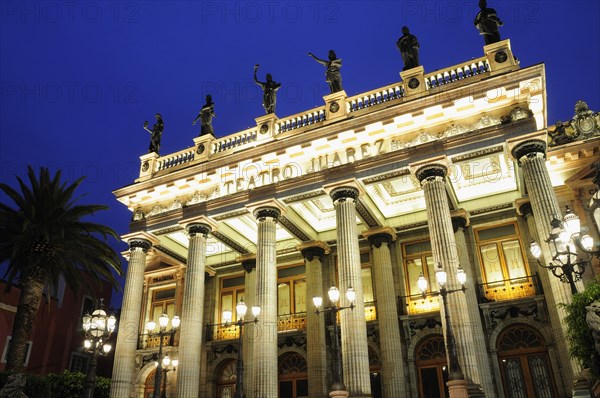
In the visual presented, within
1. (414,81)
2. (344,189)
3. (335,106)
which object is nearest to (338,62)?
(335,106)

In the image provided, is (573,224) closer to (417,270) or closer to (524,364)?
(524,364)

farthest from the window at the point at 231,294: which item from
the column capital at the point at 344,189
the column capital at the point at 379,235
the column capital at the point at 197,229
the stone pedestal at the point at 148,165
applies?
the column capital at the point at 344,189

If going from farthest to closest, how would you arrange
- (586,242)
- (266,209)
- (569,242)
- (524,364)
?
(266,209) → (524,364) → (569,242) → (586,242)

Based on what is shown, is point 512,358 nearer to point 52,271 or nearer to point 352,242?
point 352,242

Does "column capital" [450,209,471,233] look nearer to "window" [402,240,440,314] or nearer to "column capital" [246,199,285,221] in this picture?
"window" [402,240,440,314]

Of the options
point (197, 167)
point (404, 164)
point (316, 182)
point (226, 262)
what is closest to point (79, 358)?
point (226, 262)

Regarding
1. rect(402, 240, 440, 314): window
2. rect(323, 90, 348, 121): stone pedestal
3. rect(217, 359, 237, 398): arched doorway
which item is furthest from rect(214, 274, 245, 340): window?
rect(323, 90, 348, 121): stone pedestal

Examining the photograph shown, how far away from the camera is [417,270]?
2195 cm

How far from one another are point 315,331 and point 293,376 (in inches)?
97.1

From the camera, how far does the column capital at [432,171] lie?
57.0 ft

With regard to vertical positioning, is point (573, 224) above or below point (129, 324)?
below

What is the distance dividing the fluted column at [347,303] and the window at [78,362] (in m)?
20.2

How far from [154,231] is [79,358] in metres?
13.3

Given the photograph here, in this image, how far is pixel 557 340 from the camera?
1786cm
